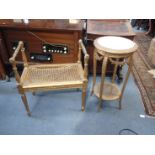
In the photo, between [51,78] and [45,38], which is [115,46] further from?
[45,38]

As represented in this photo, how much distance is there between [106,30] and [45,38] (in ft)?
2.13

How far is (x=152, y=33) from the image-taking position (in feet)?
10.7

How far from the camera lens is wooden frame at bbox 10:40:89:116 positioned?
1.31 m

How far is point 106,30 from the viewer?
167cm

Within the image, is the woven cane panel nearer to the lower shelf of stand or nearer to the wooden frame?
the wooden frame

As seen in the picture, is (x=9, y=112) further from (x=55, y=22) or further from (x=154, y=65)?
(x=154, y=65)

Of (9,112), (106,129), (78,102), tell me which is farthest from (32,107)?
(106,129)

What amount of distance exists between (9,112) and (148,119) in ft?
4.40

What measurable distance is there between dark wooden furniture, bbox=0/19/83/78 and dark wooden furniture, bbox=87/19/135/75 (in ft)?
0.49

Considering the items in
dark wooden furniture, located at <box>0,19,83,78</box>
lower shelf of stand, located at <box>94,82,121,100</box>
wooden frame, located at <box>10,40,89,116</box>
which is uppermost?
dark wooden furniture, located at <box>0,19,83,78</box>

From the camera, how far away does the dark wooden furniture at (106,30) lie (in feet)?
5.24

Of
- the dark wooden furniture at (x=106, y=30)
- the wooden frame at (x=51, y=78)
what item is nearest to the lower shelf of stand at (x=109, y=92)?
the wooden frame at (x=51, y=78)

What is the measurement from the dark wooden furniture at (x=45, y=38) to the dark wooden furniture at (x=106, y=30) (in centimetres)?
15

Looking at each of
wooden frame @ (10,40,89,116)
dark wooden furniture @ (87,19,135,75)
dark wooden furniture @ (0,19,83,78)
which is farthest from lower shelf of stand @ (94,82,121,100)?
dark wooden furniture @ (0,19,83,78)
